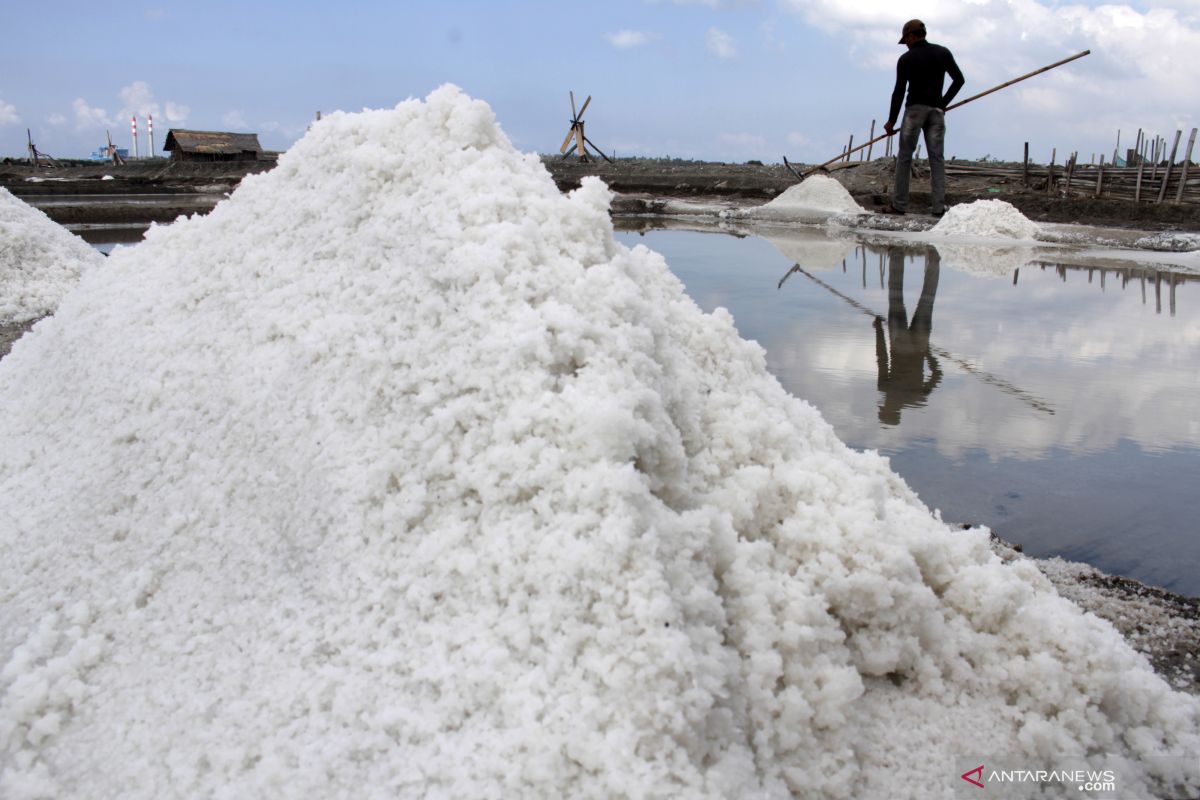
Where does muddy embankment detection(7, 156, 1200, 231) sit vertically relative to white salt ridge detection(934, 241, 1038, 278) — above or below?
above

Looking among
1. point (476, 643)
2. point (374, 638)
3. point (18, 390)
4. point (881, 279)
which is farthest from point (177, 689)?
point (881, 279)

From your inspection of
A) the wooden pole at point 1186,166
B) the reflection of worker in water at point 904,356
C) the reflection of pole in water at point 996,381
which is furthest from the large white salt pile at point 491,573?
the wooden pole at point 1186,166

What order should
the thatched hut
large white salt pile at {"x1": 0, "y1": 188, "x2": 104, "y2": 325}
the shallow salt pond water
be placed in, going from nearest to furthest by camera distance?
the shallow salt pond water, large white salt pile at {"x1": 0, "y1": 188, "x2": 104, "y2": 325}, the thatched hut

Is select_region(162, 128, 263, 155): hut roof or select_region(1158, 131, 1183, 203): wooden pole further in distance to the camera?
select_region(162, 128, 263, 155): hut roof

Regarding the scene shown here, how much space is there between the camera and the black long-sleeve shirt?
8.34 metres

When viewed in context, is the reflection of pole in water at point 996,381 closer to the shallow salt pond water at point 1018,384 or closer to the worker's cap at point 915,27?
the shallow salt pond water at point 1018,384

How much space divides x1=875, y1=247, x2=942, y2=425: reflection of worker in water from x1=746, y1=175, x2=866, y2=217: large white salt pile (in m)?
4.99

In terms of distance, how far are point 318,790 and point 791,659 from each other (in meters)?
0.60

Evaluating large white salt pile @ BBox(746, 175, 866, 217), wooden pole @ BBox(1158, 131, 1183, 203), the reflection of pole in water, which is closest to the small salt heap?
large white salt pile @ BBox(746, 175, 866, 217)

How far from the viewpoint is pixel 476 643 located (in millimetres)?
1075

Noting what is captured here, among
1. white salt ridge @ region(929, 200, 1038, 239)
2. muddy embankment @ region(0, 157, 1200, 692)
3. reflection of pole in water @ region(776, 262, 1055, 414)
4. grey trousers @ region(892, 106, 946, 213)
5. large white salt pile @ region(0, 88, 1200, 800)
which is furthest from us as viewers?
grey trousers @ region(892, 106, 946, 213)

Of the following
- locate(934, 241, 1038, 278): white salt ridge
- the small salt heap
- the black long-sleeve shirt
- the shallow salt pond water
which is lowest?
the shallow salt pond water

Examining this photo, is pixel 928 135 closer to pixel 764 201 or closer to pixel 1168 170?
pixel 1168 170

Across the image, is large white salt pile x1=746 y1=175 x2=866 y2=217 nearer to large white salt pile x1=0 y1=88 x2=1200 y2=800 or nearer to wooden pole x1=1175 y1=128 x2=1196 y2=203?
wooden pole x1=1175 y1=128 x2=1196 y2=203
